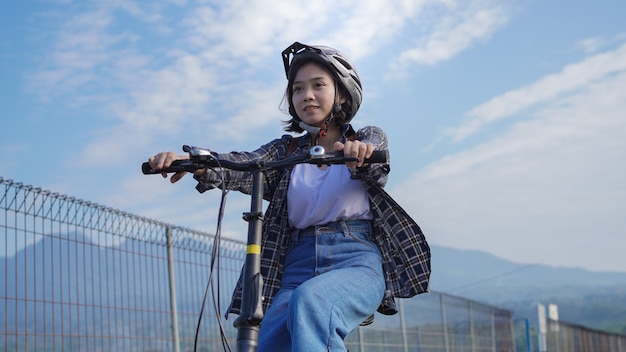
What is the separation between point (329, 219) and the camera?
356 cm

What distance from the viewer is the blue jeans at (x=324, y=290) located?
298cm

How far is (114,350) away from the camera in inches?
259

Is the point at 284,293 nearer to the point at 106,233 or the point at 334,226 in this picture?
the point at 334,226

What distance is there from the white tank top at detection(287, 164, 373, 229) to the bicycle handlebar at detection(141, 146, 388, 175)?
523mm

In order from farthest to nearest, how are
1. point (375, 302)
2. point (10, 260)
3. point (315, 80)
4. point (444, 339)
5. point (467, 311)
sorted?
point (467, 311) → point (444, 339) → point (10, 260) → point (315, 80) → point (375, 302)

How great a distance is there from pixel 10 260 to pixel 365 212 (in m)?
3.04

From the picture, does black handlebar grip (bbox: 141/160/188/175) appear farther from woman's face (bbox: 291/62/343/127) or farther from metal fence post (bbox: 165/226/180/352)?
metal fence post (bbox: 165/226/180/352)

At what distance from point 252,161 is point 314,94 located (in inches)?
32.5

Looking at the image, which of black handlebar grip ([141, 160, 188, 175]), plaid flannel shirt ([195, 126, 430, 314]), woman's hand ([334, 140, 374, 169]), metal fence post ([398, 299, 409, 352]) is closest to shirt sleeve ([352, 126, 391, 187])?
plaid flannel shirt ([195, 126, 430, 314])

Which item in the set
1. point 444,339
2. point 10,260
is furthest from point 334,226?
point 444,339

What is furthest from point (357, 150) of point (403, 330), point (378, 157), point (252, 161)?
point (403, 330)

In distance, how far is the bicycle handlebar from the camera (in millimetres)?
2953

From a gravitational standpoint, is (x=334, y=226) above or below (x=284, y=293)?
above

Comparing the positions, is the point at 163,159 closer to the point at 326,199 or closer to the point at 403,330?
the point at 326,199
